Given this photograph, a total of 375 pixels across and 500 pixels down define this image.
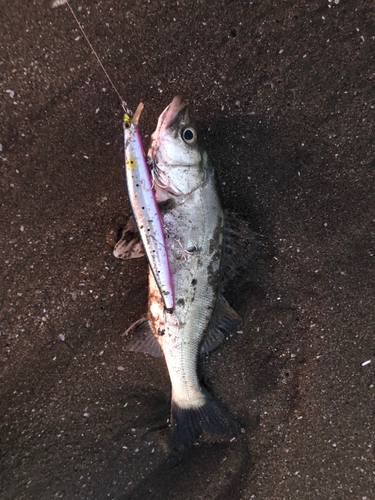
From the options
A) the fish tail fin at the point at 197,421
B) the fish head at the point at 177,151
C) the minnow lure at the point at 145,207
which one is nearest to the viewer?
the minnow lure at the point at 145,207

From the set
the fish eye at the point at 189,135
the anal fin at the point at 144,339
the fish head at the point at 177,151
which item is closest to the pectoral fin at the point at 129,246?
the fish head at the point at 177,151

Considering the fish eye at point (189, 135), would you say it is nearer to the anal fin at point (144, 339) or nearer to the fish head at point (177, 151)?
the fish head at point (177, 151)

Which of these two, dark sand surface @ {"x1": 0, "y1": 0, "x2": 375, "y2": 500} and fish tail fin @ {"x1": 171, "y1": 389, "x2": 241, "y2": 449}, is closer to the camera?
dark sand surface @ {"x1": 0, "y1": 0, "x2": 375, "y2": 500}

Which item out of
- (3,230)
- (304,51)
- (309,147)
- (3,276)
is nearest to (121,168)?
(3,230)

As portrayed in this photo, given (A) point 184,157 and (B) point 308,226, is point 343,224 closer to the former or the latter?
(B) point 308,226

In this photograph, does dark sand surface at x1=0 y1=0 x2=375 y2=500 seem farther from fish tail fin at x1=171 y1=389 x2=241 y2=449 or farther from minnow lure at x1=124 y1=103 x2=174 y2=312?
minnow lure at x1=124 y1=103 x2=174 y2=312

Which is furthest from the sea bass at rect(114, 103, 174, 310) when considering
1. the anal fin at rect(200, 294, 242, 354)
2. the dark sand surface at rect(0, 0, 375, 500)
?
the dark sand surface at rect(0, 0, 375, 500)

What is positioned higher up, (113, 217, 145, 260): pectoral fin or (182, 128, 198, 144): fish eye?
(182, 128, 198, 144): fish eye

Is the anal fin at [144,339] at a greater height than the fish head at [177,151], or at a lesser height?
lesser
